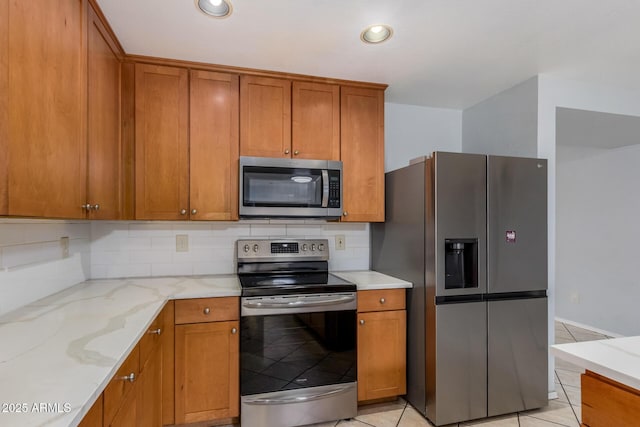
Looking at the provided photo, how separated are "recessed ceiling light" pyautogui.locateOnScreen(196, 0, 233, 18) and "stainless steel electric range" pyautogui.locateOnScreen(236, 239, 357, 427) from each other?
1.47 metres

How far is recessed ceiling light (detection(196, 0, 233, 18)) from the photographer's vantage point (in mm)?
1619

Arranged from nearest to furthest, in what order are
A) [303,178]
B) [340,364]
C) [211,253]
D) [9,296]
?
1. [9,296]
2. [340,364]
3. [303,178]
4. [211,253]

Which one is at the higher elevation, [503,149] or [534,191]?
[503,149]

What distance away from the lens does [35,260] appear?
169 cm

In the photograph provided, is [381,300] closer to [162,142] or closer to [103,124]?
[162,142]

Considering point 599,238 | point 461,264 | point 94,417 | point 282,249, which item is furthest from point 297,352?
point 599,238

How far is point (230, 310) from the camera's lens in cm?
202

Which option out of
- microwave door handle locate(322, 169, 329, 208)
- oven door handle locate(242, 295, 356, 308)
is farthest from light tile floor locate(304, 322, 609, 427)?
microwave door handle locate(322, 169, 329, 208)

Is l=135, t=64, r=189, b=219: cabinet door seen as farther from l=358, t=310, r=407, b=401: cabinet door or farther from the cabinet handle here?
l=358, t=310, r=407, b=401: cabinet door

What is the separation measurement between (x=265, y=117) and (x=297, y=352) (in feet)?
5.05

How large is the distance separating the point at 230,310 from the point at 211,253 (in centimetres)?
65

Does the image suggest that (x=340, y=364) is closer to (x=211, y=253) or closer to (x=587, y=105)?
(x=211, y=253)

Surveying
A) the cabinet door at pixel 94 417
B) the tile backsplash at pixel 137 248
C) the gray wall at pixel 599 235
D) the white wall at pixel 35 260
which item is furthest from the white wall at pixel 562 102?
the white wall at pixel 35 260

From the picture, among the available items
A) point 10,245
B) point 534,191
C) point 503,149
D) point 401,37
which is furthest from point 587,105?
point 10,245
